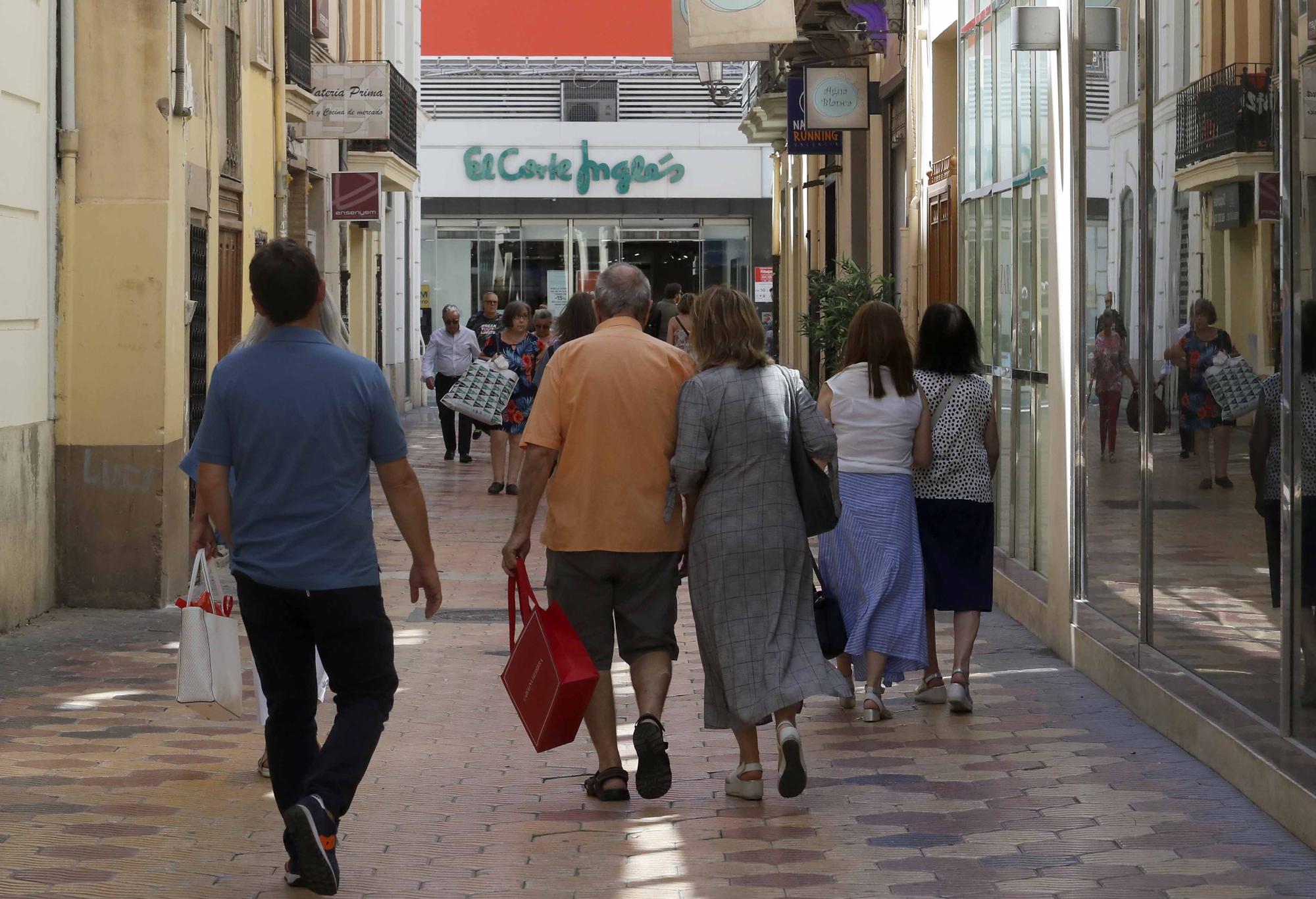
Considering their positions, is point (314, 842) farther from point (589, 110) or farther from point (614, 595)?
point (589, 110)

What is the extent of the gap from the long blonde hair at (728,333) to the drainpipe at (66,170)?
563cm

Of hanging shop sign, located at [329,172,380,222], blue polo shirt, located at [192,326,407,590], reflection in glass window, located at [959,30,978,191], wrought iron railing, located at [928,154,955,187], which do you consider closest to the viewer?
blue polo shirt, located at [192,326,407,590]

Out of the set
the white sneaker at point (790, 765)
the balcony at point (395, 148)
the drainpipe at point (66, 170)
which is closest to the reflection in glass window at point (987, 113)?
the drainpipe at point (66, 170)

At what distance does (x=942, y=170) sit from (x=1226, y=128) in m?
8.09

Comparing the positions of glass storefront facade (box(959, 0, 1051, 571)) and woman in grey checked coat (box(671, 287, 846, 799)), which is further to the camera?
glass storefront facade (box(959, 0, 1051, 571))

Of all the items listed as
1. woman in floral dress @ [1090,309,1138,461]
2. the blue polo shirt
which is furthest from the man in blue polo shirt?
woman in floral dress @ [1090,309,1138,461]

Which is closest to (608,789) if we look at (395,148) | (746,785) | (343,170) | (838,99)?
(746,785)

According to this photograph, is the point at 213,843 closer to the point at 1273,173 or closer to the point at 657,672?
the point at 657,672

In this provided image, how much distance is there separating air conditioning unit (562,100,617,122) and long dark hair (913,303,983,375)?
40286 millimetres

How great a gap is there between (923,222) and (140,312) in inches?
278

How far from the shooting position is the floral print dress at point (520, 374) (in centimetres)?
1788

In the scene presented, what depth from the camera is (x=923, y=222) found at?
15.4 meters

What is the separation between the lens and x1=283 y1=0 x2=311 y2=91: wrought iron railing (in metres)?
19.1

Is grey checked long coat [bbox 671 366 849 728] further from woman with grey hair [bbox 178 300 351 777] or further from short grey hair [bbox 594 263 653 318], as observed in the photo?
woman with grey hair [bbox 178 300 351 777]
